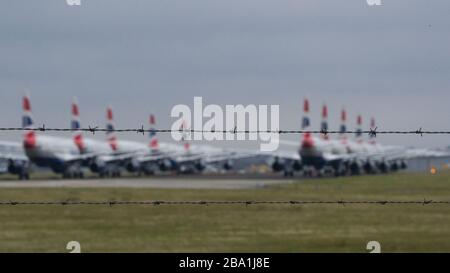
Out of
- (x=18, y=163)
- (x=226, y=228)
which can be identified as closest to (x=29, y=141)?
(x=18, y=163)

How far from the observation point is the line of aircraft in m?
83.1

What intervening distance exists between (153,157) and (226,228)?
7690cm

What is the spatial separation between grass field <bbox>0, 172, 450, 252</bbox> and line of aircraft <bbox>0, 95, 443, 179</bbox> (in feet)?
139

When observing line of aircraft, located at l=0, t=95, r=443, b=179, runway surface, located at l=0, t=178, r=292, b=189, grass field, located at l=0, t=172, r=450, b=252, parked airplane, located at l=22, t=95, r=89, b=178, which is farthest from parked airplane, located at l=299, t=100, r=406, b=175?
grass field, located at l=0, t=172, r=450, b=252

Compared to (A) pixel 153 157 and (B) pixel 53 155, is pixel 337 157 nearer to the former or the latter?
(A) pixel 153 157

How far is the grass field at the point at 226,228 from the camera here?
20625 millimetres

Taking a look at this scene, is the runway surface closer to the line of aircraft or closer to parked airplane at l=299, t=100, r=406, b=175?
the line of aircraft

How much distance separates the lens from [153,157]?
101 m

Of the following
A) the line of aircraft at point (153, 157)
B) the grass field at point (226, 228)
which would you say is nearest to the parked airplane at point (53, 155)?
the line of aircraft at point (153, 157)
